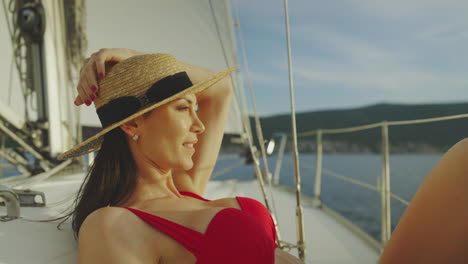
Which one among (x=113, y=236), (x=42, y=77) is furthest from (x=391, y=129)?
(x=113, y=236)

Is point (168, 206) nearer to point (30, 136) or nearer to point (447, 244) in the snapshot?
point (447, 244)

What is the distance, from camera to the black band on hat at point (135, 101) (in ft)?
2.46

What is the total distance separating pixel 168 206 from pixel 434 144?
187ft

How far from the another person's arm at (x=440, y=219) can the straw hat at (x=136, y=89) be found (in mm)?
583

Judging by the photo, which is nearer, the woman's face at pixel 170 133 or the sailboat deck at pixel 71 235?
the sailboat deck at pixel 71 235

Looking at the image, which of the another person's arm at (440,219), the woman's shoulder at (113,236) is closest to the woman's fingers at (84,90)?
the woman's shoulder at (113,236)

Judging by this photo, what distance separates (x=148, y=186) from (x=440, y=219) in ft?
2.26

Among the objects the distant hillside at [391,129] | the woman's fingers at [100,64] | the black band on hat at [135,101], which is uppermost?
the woman's fingers at [100,64]

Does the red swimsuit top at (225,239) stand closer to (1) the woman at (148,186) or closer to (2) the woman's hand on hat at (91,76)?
(1) the woman at (148,186)

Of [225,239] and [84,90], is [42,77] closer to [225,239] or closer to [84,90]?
[84,90]

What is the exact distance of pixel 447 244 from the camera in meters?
0.73

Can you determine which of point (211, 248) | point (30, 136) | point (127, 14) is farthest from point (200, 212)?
point (127, 14)

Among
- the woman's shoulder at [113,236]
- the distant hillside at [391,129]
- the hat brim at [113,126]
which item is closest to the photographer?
the woman's shoulder at [113,236]

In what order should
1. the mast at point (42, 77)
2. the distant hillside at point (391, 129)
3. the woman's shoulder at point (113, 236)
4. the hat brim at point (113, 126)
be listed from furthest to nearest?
the distant hillside at point (391, 129), the mast at point (42, 77), the hat brim at point (113, 126), the woman's shoulder at point (113, 236)
